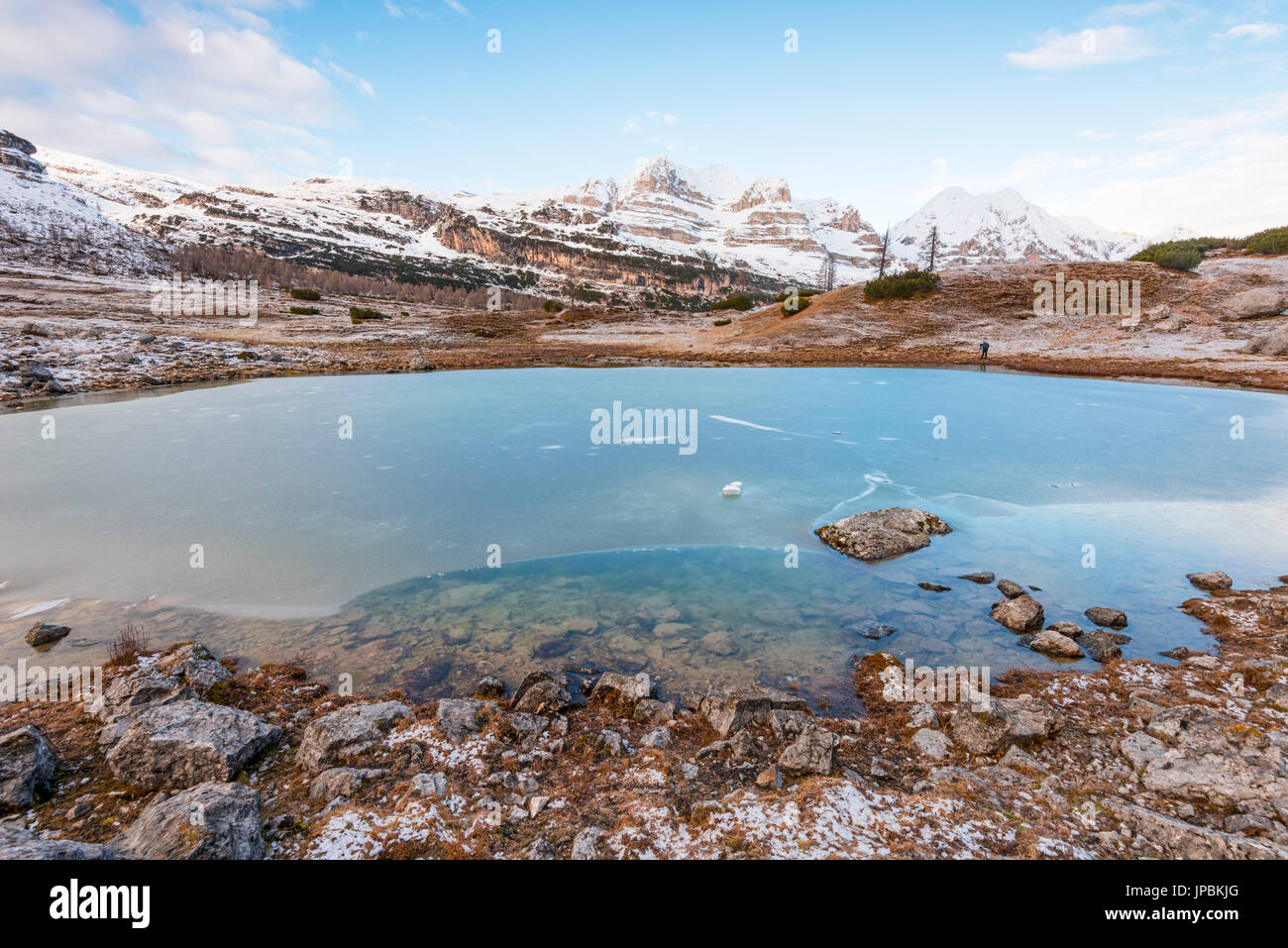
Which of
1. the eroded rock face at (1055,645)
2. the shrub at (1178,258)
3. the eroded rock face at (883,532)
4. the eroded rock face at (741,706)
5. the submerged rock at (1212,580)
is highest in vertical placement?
the shrub at (1178,258)

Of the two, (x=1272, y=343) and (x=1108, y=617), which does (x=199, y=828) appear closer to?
(x=1108, y=617)

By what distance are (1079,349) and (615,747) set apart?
49.2 metres

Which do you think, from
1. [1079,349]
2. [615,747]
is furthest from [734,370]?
[615,747]

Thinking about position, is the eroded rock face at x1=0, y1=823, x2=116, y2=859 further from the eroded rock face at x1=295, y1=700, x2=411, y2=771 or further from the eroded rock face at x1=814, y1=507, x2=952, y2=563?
the eroded rock face at x1=814, y1=507, x2=952, y2=563

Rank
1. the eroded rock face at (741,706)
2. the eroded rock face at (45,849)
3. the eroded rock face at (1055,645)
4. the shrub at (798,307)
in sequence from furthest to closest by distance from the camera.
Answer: the shrub at (798,307) → the eroded rock face at (1055,645) → the eroded rock face at (741,706) → the eroded rock face at (45,849)

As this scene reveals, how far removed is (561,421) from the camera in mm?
20578

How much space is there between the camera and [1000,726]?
5.21 m

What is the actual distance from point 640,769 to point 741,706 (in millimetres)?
1245

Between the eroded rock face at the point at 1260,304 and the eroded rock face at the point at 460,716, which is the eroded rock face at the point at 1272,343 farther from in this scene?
the eroded rock face at the point at 460,716

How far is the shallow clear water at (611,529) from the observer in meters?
7.26

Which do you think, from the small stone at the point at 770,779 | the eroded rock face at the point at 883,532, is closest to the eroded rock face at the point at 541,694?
the small stone at the point at 770,779

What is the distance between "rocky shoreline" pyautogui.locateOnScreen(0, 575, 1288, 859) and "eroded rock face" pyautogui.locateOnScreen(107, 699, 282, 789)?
2cm

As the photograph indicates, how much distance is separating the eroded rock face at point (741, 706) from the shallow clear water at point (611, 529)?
64 centimetres
